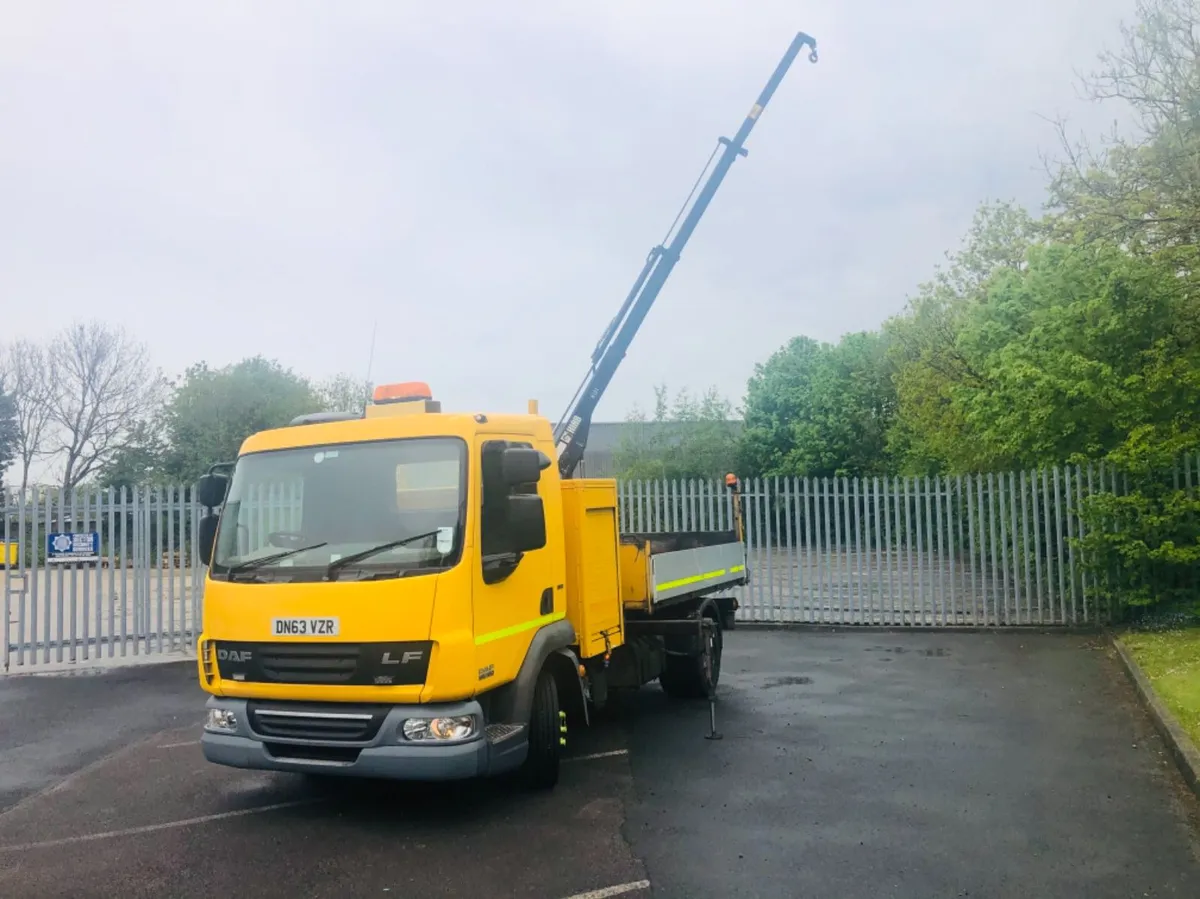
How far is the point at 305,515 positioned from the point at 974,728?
577 cm

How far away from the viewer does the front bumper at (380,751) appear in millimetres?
5379

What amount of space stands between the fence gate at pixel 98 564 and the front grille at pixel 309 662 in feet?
21.5

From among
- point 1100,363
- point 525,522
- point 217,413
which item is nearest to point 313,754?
point 525,522

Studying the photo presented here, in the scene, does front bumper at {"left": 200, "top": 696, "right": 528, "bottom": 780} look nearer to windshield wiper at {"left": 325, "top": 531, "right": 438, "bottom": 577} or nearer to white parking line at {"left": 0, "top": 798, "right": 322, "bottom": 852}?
white parking line at {"left": 0, "top": 798, "right": 322, "bottom": 852}

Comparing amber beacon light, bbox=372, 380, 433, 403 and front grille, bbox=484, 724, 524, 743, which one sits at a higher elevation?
amber beacon light, bbox=372, 380, 433, 403

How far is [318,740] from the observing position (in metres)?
5.63

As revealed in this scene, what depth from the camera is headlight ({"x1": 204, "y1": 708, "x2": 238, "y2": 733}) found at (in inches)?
232

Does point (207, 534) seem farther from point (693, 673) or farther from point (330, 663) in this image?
point (693, 673)

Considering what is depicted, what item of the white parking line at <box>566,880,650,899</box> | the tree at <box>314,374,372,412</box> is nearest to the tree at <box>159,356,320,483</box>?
the tree at <box>314,374,372,412</box>

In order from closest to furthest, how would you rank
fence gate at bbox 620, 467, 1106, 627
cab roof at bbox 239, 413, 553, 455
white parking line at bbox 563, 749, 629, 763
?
1. cab roof at bbox 239, 413, 553, 455
2. white parking line at bbox 563, 749, 629, 763
3. fence gate at bbox 620, 467, 1106, 627

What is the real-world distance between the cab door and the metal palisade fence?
6.95 m

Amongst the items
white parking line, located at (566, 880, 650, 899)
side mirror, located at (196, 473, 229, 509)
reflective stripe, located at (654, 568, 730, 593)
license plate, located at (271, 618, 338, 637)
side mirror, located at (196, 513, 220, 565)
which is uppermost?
side mirror, located at (196, 473, 229, 509)

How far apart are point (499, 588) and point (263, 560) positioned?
4.83 feet

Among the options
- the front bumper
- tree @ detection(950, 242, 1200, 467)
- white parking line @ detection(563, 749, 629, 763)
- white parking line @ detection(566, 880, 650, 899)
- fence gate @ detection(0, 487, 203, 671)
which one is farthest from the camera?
tree @ detection(950, 242, 1200, 467)
